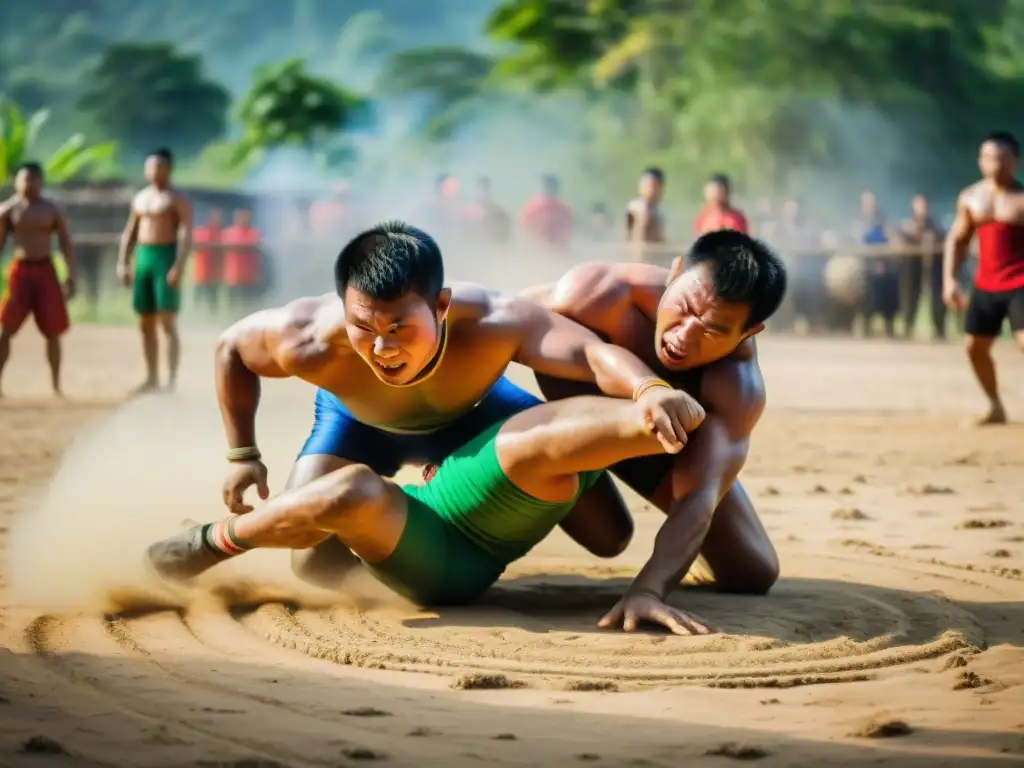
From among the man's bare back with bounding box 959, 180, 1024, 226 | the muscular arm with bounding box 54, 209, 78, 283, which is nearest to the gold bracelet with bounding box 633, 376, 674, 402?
the man's bare back with bounding box 959, 180, 1024, 226

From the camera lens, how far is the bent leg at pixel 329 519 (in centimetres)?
384

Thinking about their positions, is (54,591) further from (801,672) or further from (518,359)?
(801,672)

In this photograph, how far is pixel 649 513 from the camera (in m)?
6.29

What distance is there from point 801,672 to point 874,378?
345 inches

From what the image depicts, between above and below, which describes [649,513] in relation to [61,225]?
below

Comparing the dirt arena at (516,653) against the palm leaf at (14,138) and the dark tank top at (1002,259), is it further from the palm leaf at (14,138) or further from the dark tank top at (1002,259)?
the palm leaf at (14,138)

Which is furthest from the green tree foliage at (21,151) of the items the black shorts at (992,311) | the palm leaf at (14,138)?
the black shorts at (992,311)

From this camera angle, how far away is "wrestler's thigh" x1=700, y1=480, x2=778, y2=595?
4543 mm

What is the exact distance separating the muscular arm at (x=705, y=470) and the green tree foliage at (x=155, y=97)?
4890 cm

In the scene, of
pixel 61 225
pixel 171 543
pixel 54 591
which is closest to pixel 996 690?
pixel 171 543

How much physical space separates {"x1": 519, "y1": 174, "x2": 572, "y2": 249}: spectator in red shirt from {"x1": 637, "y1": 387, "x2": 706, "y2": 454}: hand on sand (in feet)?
45.6

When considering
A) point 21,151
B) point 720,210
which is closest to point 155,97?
point 21,151

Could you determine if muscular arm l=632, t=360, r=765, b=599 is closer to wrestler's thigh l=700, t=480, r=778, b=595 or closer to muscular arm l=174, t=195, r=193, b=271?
wrestler's thigh l=700, t=480, r=778, b=595

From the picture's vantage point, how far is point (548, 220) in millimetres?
17594
